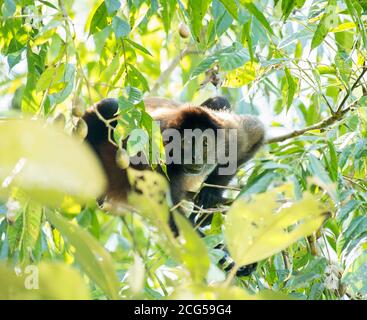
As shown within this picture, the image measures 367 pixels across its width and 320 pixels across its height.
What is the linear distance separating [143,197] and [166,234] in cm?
5

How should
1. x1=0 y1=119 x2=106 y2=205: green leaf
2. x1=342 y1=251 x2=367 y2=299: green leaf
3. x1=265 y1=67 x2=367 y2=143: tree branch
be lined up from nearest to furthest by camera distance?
x1=0 y1=119 x2=106 y2=205: green leaf
x1=342 y1=251 x2=367 y2=299: green leaf
x1=265 y1=67 x2=367 y2=143: tree branch

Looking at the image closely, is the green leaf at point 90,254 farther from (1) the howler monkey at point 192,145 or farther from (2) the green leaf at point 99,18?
(1) the howler monkey at point 192,145

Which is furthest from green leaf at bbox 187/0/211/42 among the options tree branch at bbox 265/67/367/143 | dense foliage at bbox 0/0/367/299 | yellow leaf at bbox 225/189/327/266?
yellow leaf at bbox 225/189/327/266

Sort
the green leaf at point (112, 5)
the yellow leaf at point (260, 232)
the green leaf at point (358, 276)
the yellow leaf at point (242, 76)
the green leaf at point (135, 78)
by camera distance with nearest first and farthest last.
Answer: the yellow leaf at point (260, 232) < the green leaf at point (358, 276) < the green leaf at point (112, 5) < the green leaf at point (135, 78) < the yellow leaf at point (242, 76)

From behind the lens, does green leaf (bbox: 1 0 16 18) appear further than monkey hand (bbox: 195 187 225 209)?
No

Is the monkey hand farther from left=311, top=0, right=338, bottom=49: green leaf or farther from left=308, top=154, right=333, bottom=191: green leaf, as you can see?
left=308, top=154, right=333, bottom=191: green leaf

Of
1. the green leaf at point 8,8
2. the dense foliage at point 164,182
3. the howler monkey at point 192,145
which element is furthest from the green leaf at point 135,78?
the howler monkey at point 192,145

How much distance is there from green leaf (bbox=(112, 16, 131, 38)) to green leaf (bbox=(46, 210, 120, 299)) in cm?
126

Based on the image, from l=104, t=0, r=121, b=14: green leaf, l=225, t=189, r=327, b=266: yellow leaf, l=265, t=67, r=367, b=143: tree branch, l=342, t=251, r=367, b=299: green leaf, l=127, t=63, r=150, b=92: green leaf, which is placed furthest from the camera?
l=265, t=67, r=367, b=143: tree branch

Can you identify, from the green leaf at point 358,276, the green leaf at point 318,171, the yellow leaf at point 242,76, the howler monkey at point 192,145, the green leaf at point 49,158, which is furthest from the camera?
the howler monkey at point 192,145

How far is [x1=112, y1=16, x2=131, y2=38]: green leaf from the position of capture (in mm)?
1928

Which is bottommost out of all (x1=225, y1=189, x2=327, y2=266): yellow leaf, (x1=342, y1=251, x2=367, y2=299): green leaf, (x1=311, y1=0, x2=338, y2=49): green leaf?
(x1=342, y1=251, x2=367, y2=299): green leaf

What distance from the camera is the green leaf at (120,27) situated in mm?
1928

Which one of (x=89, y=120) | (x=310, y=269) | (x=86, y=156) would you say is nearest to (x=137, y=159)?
(x=89, y=120)
